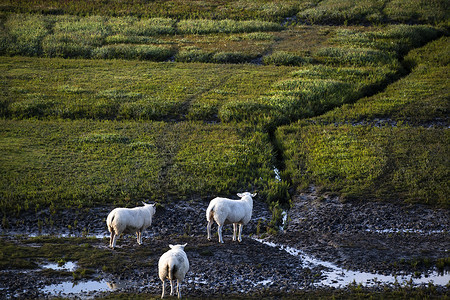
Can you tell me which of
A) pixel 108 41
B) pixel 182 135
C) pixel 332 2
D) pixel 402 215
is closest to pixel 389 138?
pixel 402 215

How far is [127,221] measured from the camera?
17.6m

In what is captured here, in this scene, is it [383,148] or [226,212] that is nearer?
[226,212]

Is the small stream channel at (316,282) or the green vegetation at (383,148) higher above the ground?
the green vegetation at (383,148)

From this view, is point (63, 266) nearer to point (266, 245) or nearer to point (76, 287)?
point (76, 287)

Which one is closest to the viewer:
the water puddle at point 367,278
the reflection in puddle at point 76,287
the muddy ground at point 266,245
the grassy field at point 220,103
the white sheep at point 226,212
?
the reflection in puddle at point 76,287

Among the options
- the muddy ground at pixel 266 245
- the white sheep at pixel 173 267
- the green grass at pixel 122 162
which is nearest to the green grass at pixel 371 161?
the muddy ground at pixel 266 245

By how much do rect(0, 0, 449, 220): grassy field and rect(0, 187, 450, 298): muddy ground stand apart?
1265mm

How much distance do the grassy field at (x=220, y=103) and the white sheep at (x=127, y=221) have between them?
184 inches

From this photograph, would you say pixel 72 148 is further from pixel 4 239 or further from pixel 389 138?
pixel 389 138

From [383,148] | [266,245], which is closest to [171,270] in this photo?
[266,245]

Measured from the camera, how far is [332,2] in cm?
6906

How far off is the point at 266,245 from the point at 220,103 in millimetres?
→ 19241

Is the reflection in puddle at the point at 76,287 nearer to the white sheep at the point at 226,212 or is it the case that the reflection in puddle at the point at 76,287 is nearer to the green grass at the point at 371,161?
the white sheep at the point at 226,212

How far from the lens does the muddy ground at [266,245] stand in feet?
52.0
